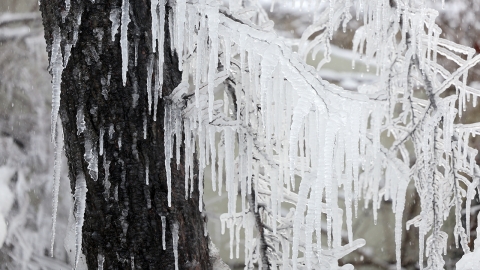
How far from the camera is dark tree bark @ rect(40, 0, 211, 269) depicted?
1229mm

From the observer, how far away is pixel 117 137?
125 cm

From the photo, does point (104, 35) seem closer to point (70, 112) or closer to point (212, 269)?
point (70, 112)

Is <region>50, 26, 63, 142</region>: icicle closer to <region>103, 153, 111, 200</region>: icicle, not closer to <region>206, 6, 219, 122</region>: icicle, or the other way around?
<region>103, 153, 111, 200</region>: icicle

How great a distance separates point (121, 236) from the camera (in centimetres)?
129

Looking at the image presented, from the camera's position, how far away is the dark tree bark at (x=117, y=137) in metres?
1.23

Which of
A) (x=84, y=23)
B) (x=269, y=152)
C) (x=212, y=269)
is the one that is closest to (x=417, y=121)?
(x=269, y=152)

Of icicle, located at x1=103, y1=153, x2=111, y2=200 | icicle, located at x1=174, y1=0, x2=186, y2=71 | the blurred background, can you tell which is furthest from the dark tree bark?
the blurred background

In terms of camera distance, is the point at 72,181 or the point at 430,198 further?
the point at 430,198

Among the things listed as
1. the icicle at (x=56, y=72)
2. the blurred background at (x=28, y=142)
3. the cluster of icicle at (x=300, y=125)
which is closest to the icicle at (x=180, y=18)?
the cluster of icicle at (x=300, y=125)

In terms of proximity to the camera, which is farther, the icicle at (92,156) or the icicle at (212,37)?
the icicle at (92,156)

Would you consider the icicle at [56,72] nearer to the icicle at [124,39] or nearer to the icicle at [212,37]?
the icicle at [124,39]

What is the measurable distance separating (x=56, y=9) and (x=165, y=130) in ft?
1.38

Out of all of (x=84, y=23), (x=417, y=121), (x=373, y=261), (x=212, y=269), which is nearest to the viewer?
(x=84, y=23)

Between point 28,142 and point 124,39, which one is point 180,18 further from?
point 28,142
